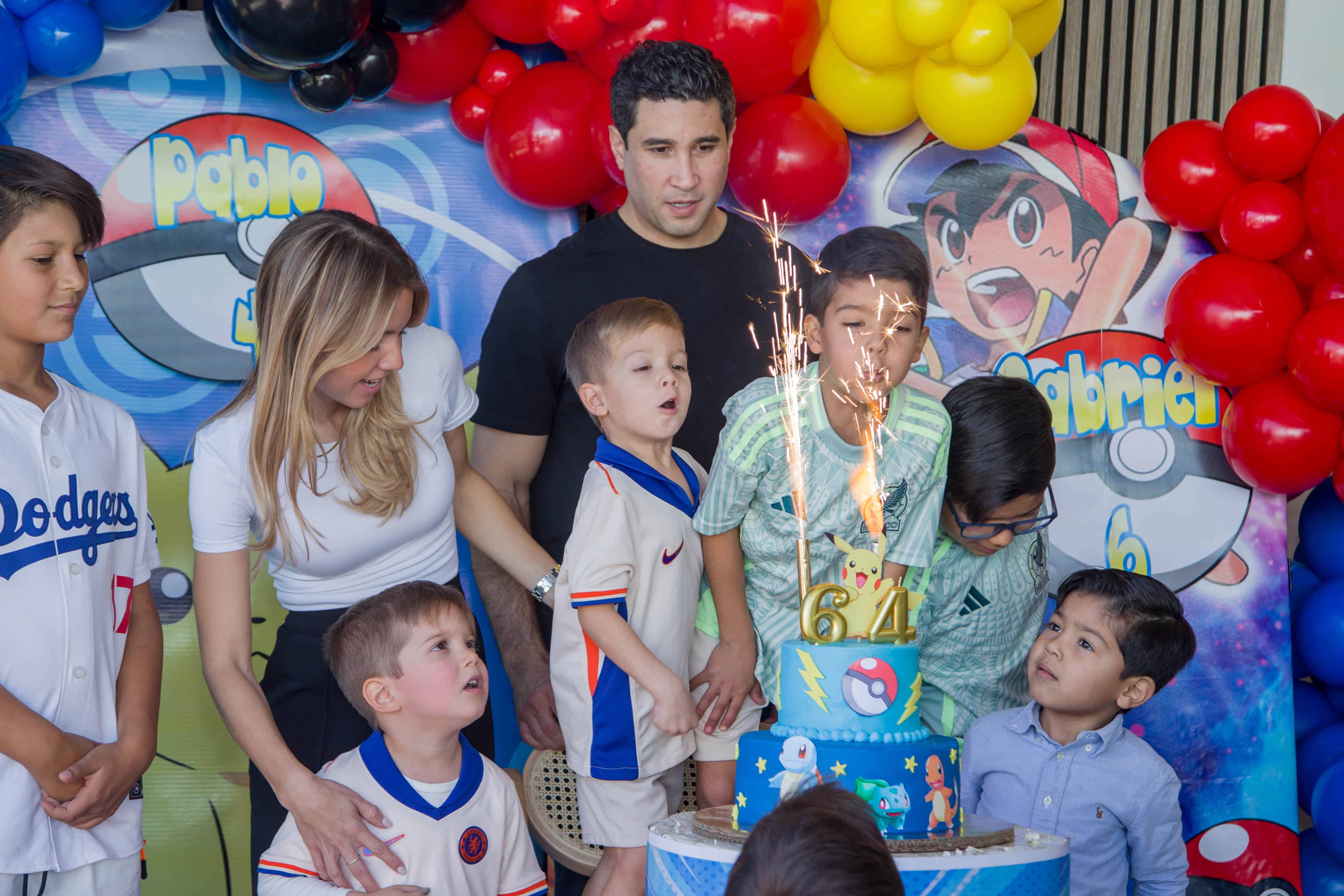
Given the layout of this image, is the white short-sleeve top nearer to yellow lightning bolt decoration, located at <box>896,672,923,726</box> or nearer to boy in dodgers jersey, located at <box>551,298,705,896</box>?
boy in dodgers jersey, located at <box>551,298,705,896</box>

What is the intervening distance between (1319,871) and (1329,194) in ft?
5.69

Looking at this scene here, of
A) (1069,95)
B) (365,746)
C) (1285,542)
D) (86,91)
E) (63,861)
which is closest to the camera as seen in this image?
(63,861)

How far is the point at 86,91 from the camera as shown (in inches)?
114

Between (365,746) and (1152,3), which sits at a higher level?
(1152,3)

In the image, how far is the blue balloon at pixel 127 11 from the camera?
2.72m

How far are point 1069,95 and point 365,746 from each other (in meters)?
3.15

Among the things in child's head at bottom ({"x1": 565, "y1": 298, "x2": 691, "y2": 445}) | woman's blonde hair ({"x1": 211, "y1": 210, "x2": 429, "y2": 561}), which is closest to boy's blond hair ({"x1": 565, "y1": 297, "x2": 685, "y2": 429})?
child's head at bottom ({"x1": 565, "y1": 298, "x2": 691, "y2": 445})

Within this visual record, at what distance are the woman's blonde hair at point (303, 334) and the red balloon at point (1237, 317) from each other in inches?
78.6

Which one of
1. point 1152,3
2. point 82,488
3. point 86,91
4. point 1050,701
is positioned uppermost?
point 1152,3

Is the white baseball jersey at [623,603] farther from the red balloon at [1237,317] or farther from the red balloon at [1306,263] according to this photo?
the red balloon at [1306,263]

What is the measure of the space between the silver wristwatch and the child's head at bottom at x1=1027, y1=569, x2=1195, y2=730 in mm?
929

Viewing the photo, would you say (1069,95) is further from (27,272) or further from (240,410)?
(27,272)

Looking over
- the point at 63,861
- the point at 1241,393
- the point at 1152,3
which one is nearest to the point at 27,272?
the point at 63,861

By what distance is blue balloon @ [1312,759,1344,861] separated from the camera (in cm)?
287
